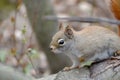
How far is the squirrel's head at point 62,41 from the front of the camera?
2807 millimetres

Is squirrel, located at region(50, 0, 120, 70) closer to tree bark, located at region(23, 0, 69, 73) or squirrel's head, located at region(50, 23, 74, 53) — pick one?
squirrel's head, located at region(50, 23, 74, 53)

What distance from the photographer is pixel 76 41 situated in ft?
9.73

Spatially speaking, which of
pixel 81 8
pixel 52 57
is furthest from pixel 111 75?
pixel 81 8

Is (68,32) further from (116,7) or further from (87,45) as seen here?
(116,7)

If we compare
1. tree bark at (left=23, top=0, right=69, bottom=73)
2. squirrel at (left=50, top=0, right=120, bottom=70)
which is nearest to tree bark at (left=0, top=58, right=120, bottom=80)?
squirrel at (left=50, top=0, right=120, bottom=70)

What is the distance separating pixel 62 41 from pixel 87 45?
0.60 ft

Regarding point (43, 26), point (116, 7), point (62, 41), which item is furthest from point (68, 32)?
point (43, 26)

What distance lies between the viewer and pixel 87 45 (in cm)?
292

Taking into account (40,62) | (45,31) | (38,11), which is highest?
(38,11)

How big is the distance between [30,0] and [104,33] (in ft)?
5.42

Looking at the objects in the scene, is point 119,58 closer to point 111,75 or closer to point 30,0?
point 111,75

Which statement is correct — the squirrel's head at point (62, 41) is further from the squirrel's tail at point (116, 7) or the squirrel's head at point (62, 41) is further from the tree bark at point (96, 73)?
the squirrel's tail at point (116, 7)

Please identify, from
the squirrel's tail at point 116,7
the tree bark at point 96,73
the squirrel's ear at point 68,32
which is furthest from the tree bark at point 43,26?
the tree bark at point 96,73

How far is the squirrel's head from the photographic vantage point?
2807 mm
